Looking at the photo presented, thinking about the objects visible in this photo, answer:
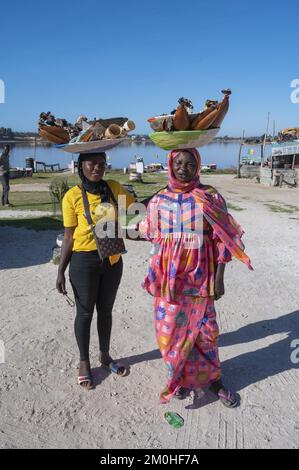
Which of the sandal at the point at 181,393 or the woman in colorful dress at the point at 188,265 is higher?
the woman in colorful dress at the point at 188,265

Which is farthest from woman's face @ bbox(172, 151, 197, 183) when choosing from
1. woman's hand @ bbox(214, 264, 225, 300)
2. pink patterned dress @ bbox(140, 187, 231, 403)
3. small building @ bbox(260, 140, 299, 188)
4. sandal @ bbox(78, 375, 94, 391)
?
small building @ bbox(260, 140, 299, 188)

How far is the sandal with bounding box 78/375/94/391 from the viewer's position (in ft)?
10.2

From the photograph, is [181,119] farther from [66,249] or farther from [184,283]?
[66,249]

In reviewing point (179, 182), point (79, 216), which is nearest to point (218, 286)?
point (179, 182)

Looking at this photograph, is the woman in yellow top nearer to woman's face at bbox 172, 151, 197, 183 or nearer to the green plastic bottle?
woman's face at bbox 172, 151, 197, 183

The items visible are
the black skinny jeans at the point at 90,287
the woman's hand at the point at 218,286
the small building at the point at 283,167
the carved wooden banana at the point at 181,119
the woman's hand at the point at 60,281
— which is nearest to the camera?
the carved wooden banana at the point at 181,119

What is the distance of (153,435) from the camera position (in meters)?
2.63

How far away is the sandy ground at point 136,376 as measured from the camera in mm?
2643

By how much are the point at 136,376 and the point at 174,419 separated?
23.1 inches

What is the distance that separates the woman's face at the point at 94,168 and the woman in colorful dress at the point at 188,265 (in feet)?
1.36

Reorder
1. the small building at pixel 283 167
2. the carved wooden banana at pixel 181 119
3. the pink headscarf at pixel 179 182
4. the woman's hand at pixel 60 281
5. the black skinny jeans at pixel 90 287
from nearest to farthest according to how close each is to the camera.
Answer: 1. the carved wooden banana at pixel 181 119
2. the pink headscarf at pixel 179 182
3. the black skinny jeans at pixel 90 287
4. the woman's hand at pixel 60 281
5. the small building at pixel 283 167

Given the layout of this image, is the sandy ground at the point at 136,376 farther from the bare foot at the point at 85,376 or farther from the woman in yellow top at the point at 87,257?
the woman in yellow top at the point at 87,257

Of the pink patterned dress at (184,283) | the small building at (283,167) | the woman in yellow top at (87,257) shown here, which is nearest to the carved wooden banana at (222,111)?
the pink patterned dress at (184,283)
